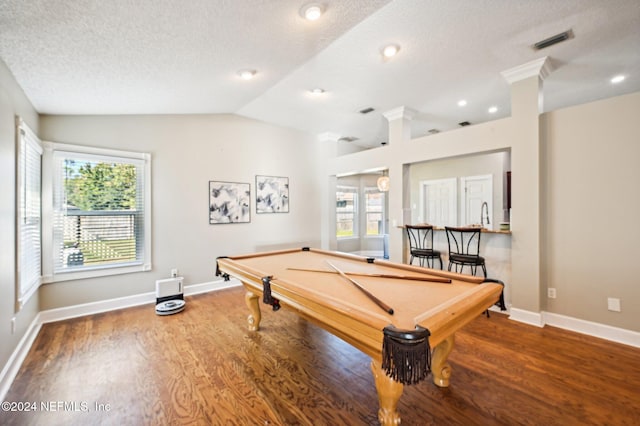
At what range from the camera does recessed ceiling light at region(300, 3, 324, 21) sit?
6.37 feet

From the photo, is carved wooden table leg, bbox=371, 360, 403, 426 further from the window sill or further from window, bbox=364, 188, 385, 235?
window, bbox=364, 188, 385, 235

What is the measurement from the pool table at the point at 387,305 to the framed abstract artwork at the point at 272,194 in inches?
95.8

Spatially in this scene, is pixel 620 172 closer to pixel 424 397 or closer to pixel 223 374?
pixel 424 397

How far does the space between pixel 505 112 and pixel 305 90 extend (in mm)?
3436

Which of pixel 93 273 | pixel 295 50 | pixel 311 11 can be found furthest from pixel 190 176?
pixel 311 11

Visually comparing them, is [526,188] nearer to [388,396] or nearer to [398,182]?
[398,182]

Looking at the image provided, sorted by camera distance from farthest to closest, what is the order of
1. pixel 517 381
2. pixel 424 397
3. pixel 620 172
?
1. pixel 620 172
2. pixel 517 381
3. pixel 424 397

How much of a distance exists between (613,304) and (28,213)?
610cm

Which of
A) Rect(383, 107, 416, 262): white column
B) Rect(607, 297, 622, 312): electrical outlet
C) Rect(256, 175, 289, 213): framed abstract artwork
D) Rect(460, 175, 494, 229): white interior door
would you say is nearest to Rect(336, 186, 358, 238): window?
Rect(256, 175, 289, 213): framed abstract artwork

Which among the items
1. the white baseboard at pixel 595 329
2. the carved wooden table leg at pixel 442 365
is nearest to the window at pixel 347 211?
the white baseboard at pixel 595 329

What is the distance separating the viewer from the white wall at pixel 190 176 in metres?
3.50

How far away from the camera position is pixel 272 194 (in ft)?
17.1

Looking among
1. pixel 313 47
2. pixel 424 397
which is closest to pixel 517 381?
pixel 424 397

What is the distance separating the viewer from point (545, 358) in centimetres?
237
